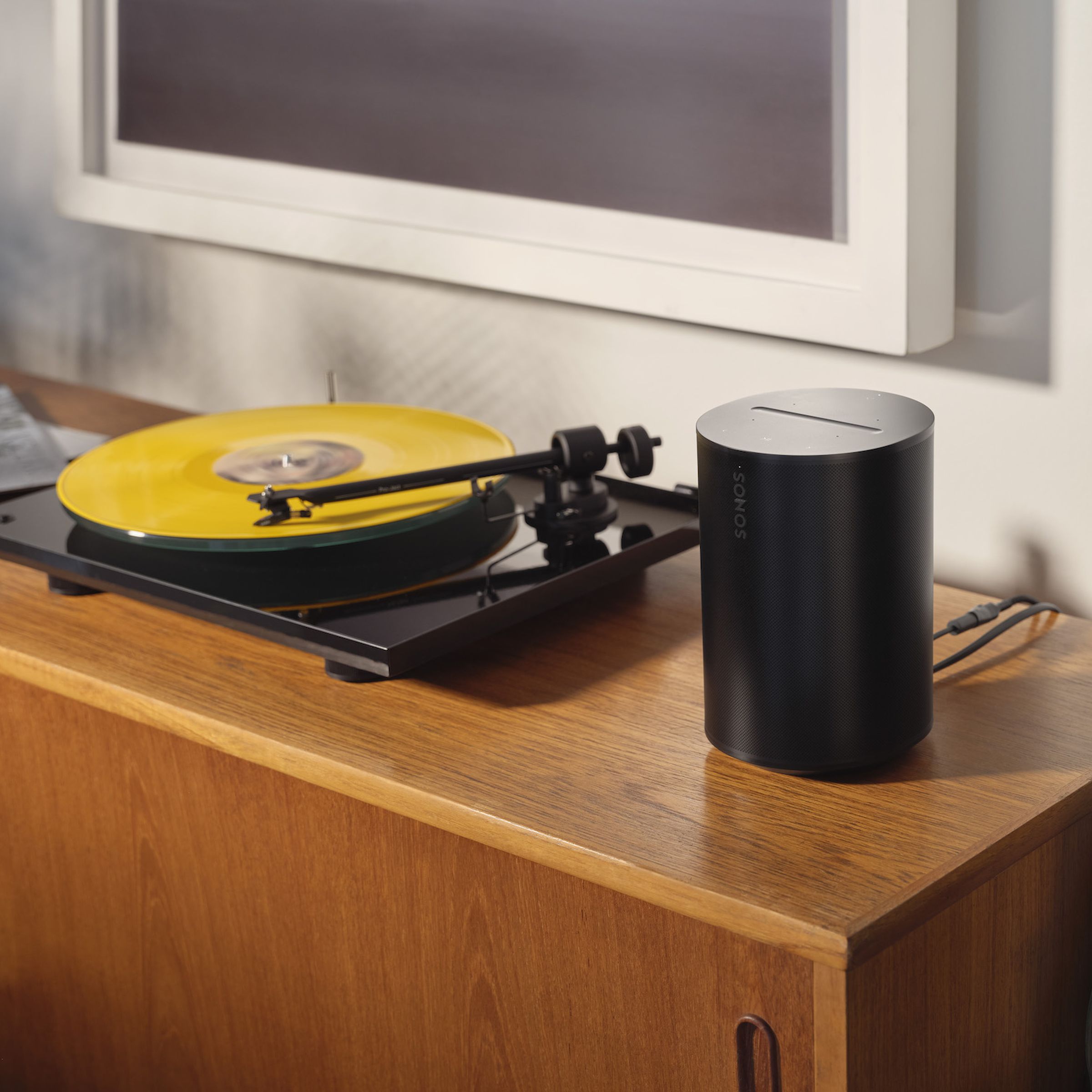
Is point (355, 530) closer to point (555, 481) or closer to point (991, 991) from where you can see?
point (555, 481)

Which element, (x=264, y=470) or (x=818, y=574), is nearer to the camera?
(x=818, y=574)

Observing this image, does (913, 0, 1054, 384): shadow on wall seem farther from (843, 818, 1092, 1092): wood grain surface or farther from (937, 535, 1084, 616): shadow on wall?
(843, 818, 1092, 1092): wood grain surface

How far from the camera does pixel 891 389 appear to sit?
0.94m

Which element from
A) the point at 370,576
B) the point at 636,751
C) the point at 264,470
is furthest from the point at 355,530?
the point at 636,751

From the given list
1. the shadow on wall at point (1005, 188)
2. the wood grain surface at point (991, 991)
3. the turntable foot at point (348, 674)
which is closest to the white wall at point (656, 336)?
the shadow on wall at point (1005, 188)

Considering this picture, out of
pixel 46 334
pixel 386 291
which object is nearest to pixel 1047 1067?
pixel 386 291

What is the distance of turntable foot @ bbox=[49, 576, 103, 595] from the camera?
0.92 m

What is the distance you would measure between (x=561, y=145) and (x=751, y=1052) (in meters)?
0.70

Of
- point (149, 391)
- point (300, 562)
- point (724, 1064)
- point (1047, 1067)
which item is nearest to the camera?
point (724, 1064)

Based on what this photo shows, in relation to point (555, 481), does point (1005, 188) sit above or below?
above

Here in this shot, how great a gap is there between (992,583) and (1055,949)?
1.00ft

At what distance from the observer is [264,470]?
924mm

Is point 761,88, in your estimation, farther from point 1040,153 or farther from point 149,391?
point 149,391

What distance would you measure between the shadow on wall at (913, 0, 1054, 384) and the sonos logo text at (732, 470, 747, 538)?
36cm
